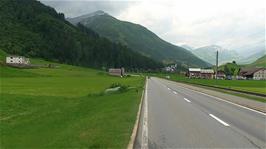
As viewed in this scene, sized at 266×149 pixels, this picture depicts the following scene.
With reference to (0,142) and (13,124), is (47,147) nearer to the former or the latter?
(0,142)

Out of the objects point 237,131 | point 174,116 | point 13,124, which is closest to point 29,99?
point 13,124

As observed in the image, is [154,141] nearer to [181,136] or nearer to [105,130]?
[181,136]

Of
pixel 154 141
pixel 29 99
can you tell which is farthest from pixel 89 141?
pixel 29 99

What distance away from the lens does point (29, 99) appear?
2967 cm

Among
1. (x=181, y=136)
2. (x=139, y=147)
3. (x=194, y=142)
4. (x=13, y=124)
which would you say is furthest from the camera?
(x=13, y=124)

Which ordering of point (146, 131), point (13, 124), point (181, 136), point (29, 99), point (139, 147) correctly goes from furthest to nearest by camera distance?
point (29, 99), point (13, 124), point (146, 131), point (181, 136), point (139, 147)

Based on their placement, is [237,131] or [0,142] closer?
[0,142]

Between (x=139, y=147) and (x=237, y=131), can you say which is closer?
(x=139, y=147)

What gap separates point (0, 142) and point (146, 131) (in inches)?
191

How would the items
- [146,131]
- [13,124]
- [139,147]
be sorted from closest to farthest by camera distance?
[139,147], [146,131], [13,124]

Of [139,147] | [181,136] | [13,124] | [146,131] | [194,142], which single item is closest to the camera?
[139,147]

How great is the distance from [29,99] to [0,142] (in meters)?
17.0

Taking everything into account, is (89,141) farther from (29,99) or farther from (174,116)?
(29,99)

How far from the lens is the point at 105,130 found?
13.4 meters
